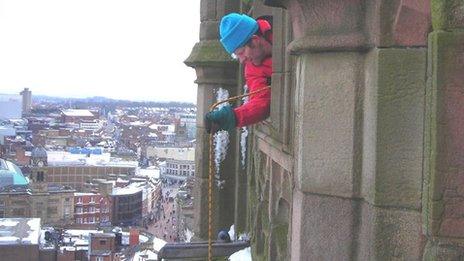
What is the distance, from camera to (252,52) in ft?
11.1

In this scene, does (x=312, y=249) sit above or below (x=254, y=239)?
above

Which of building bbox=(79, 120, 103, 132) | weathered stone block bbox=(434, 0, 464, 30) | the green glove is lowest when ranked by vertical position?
building bbox=(79, 120, 103, 132)

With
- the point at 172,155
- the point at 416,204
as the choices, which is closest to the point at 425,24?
the point at 416,204

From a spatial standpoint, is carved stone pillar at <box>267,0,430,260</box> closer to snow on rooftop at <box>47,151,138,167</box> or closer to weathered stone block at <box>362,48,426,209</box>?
weathered stone block at <box>362,48,426,209</box>

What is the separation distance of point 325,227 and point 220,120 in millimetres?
881

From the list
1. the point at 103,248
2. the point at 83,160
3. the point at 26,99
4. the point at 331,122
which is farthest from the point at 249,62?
the point at 26,99

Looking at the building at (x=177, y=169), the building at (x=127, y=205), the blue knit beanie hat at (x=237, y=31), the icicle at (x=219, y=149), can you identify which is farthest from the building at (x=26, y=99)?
the blue knit beanie hat at (x=237, y=31)

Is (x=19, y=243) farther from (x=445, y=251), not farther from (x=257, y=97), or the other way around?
(x=445, y=251)

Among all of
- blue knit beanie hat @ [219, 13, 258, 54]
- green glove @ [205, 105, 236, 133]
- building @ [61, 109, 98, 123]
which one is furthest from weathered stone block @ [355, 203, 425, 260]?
building @ [61, 109, 98, 123]

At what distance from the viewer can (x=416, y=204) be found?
2154 mm

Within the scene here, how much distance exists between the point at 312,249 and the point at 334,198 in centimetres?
18

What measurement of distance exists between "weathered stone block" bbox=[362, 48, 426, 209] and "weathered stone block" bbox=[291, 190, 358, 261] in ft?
0.50

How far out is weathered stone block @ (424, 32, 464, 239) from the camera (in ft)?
6.17

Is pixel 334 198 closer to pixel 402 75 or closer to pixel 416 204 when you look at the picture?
pixel 416 204
